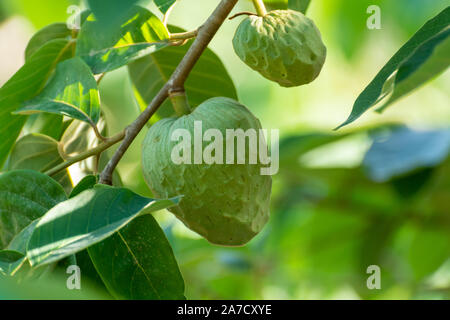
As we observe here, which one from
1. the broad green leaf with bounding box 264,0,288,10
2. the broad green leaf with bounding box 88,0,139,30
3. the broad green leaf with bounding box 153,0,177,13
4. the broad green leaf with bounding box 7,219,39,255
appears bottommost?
the broad green leaf with bounding box 7,219,39,255

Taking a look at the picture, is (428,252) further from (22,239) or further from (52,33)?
(22,239)

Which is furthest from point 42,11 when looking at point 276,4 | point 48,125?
point 276,4

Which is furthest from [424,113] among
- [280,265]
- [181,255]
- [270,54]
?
[270,54]

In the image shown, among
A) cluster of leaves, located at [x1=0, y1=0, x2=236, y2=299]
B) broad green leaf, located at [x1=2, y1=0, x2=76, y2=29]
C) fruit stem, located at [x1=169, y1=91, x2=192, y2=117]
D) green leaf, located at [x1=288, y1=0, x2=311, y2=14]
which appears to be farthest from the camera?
broad green leaf, located at [x1=2, y1=0, x2=76, y2=29]

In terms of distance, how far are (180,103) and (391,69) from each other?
321 mm

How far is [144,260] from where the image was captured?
85 centimetres

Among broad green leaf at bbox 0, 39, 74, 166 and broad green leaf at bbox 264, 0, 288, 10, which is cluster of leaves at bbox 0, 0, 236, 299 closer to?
broad green leaf at bbox 0, 39, 74, 166

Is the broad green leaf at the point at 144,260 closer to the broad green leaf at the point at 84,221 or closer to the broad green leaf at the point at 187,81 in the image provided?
the broad green leaf at the point at 84,221

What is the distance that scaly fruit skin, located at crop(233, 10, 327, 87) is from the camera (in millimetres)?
920

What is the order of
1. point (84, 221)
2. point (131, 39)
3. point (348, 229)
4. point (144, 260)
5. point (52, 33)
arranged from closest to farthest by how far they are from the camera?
point (84, 221), point (144, 260), point (131, 39), point (52, 33), point (348, 229)

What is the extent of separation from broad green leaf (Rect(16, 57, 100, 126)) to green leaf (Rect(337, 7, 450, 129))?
17.0 inches

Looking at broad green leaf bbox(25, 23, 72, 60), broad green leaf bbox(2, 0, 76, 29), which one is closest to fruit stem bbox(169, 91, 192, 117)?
broad green leaf bbox(25, 23, 72, 60)

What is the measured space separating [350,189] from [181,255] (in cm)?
62

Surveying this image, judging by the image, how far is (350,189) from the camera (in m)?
2.00
